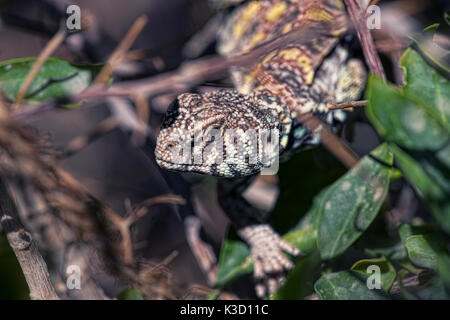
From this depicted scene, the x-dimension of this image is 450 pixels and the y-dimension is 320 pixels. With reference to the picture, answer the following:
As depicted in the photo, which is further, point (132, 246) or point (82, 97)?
point (132, 246)

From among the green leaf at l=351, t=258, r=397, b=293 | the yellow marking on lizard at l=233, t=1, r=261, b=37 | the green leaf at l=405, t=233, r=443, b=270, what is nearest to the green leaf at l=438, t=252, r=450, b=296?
the green leaf at l=405, t=233, r=443, b=270

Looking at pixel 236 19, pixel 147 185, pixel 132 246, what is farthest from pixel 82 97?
pixel 147 185

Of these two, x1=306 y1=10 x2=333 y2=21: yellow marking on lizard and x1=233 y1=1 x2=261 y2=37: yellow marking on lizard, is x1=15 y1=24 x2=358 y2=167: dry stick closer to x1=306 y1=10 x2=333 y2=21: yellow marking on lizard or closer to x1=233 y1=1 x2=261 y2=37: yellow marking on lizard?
x1=306 y1=10 x2=333 y2=21: yellow marking on lizard

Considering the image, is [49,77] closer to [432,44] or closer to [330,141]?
[330,141]

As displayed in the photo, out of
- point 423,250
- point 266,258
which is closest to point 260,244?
point 266,258

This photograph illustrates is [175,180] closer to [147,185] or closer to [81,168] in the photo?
[147,185]

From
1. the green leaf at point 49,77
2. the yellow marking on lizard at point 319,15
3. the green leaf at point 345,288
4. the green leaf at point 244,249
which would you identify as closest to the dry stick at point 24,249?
the green leaf at point 49,77
